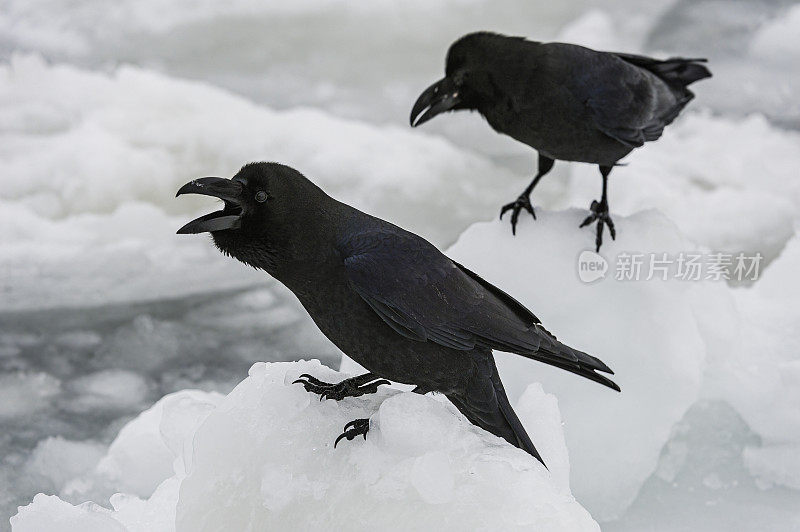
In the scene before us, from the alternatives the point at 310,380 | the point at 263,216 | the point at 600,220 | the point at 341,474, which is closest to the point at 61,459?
the point at 310,380

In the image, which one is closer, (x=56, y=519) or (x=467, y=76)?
(x=56, y=519)

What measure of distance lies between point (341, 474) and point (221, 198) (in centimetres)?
54

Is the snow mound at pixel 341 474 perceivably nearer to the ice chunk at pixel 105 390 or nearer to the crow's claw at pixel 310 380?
the crow's claw at pixel 310 380

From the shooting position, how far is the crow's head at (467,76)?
2.19 meters

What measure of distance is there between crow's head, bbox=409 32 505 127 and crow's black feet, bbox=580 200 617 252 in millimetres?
503

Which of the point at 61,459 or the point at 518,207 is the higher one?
the point at 518,207

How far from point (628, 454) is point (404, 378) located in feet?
4.12

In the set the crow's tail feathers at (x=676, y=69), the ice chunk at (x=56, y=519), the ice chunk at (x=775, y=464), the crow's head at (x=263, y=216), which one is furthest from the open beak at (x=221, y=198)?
the ice chunk at (x=775, y=464)

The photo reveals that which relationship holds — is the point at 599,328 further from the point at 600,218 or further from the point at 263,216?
the point at 263,216

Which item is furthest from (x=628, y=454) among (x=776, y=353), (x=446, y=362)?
(x=446, y=362)

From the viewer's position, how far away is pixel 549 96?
220cm

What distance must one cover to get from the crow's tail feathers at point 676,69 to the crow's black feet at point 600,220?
44 cm

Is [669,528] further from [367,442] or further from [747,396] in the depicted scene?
[367,442]

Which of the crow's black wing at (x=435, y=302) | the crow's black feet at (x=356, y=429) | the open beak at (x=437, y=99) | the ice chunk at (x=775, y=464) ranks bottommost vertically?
the crow's black feet at (x=356, y=429)
